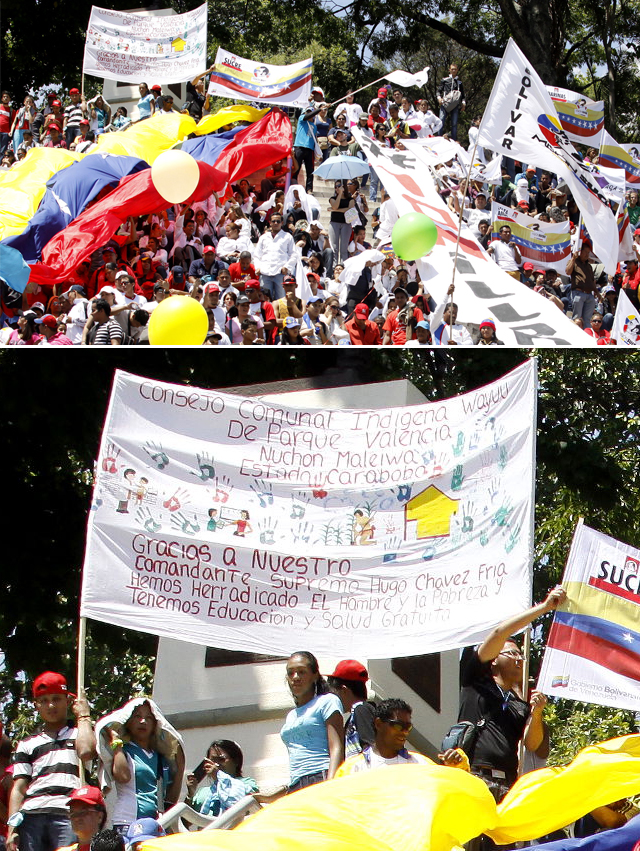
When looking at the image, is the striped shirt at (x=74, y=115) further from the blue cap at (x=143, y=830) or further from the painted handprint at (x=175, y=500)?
the blue cap at (x=143, y=830)

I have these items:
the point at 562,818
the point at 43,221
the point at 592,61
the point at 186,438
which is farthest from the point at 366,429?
the point at 592,61

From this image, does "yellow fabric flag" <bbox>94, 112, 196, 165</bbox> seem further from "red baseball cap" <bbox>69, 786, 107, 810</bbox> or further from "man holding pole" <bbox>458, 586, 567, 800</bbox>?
"red baseball cap" <bbox>69, 786, 107, 810</bbox>

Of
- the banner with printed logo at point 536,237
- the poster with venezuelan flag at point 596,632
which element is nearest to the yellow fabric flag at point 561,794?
the poster with venezuelan flag at point 596,632

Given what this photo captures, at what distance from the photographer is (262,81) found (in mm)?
20609

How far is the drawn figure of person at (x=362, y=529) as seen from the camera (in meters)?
8.09

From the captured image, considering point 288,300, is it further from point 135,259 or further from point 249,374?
point 135,259

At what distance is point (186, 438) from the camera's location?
8.45 metres

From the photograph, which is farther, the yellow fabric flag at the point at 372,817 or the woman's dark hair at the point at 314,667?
the woman's dark hair at the point at 314,667

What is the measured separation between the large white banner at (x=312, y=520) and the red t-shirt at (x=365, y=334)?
5820 millimetres

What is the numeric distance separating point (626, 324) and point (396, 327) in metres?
2.52

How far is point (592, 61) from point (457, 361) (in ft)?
82.3

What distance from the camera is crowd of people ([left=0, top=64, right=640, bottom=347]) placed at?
1394cm

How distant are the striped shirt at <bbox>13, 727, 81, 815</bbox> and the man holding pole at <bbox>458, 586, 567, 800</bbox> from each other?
189 cm

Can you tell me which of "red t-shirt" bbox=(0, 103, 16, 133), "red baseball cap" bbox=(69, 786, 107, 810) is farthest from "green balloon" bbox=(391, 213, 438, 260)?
"red t-shirt" bbox=(0, 103, 16, 133)
